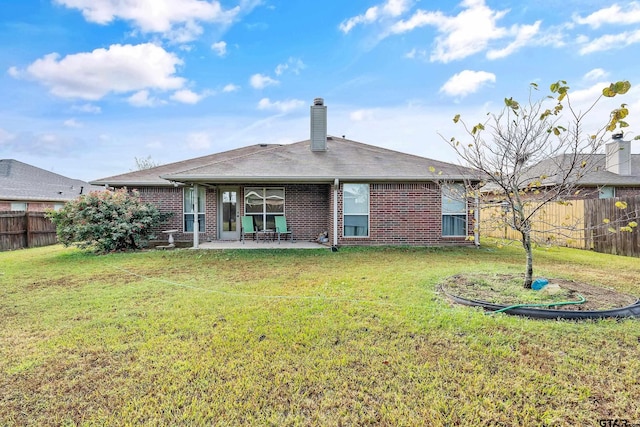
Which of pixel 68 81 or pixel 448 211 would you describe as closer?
pixel 448 211

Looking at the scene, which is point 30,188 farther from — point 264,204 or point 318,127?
point 318,127

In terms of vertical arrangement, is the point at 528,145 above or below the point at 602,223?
above

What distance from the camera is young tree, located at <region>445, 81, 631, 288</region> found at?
449 centimetres

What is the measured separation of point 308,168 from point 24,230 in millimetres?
11479

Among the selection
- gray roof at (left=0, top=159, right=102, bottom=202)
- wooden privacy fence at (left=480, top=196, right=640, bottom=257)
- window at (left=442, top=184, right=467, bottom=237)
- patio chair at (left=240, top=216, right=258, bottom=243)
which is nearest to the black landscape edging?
wooden privacy fence at (left=480, top=196, right=640, bottom=257)

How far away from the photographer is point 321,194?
11.9 metres

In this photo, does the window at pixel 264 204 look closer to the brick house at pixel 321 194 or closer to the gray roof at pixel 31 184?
the brick house at pixel 321 194

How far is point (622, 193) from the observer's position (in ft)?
48.5

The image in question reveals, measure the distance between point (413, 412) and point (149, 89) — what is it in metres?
16.6

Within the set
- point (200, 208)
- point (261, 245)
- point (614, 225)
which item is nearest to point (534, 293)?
point (614, 225)

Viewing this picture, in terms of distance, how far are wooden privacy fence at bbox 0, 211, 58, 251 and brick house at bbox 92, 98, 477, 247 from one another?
3.40m

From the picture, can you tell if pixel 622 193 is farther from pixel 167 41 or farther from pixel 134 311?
pixel 167 41

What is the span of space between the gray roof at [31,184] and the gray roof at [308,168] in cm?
950

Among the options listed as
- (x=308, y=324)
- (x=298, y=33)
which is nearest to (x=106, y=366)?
(x=308, y=324)
